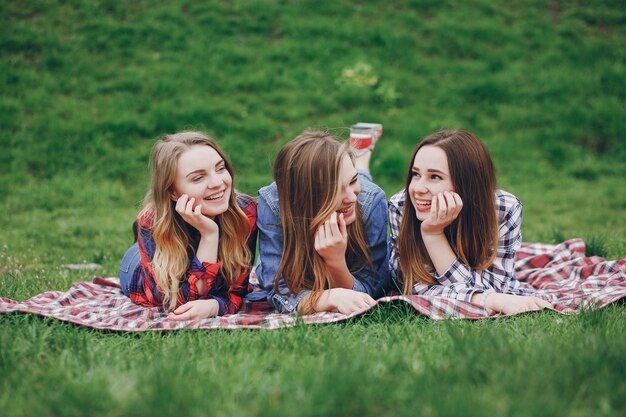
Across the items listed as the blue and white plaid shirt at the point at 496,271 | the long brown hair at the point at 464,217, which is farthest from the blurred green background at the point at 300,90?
the long brown hair at the point at 464,217

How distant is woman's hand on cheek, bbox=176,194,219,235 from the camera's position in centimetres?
367

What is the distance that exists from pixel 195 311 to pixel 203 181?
0.78 meters

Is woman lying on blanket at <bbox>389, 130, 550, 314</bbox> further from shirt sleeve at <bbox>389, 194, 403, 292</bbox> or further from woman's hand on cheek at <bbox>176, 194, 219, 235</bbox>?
woman's hand on cheek at <bbox>176, 194, 219, 235</bbox>

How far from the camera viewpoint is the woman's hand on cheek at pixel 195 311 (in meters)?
3.58

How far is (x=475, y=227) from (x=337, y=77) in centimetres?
617

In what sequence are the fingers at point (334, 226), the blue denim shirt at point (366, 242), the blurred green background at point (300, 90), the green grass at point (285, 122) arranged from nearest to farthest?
1. the green grass at point (285, 122)
2. the fingers at point (334, 226)
3. the blue denim shirt at point (366, 242)
4. the blurred green background at point (300, 90)

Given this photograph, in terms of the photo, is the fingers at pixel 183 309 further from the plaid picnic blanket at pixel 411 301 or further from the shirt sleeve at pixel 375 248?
the shirt sleeve at pixel 375 248

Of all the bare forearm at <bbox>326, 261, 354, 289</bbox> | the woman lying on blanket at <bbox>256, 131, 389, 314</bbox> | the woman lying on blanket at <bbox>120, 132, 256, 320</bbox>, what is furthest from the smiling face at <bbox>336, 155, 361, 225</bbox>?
the woman lying on blanket at <bbox>120, 132, 256, 320</bbox>

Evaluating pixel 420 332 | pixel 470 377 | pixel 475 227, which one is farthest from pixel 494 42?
pixel 470 377

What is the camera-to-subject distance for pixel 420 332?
3.05m

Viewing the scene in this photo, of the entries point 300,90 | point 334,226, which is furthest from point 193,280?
point 300,90

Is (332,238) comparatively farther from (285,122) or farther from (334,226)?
(285,122)

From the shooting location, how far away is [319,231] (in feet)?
11.7

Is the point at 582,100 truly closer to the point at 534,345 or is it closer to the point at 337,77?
the point at 337,77
